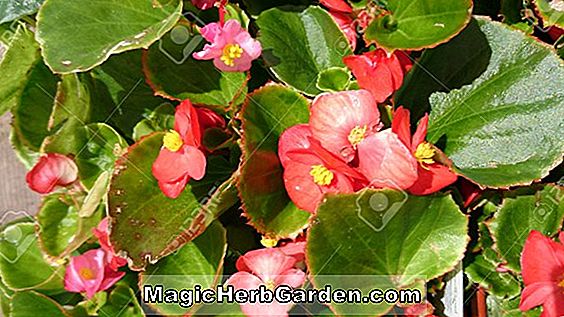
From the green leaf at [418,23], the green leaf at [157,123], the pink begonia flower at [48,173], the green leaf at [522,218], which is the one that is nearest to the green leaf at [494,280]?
the green leaf at [522,218]

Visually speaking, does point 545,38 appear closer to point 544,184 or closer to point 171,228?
point 544,184

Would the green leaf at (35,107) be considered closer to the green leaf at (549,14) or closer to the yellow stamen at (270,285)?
the yellow stamen at (270,285)

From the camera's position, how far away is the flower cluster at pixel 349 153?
62 cm

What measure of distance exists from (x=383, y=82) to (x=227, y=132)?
0.60 feet

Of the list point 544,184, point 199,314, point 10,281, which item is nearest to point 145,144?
point 199,314

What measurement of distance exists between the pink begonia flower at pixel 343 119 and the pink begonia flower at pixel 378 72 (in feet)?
0.06

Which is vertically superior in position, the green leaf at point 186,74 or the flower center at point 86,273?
the green leaf at point 186,74

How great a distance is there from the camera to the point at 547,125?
690 millimetres

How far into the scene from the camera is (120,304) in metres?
0.86

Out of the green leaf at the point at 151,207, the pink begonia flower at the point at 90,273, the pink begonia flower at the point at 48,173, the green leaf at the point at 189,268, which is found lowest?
the pink begonia flower at the point at 90,273

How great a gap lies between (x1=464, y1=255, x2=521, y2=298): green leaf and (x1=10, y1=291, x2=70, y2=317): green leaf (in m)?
0.48

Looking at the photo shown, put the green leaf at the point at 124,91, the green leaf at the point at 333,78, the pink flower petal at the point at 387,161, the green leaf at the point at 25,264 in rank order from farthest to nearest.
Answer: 1. the green leaf at the point at 25,264
2. the green leaf at the point at 124,91
3. the green leaf at the point at 333,78
4. the pink flower petal at the point at 387,161

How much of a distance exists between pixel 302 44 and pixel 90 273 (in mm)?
356

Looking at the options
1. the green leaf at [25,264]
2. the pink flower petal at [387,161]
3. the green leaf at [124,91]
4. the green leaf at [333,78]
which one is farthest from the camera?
the green leaf at [25,264]
